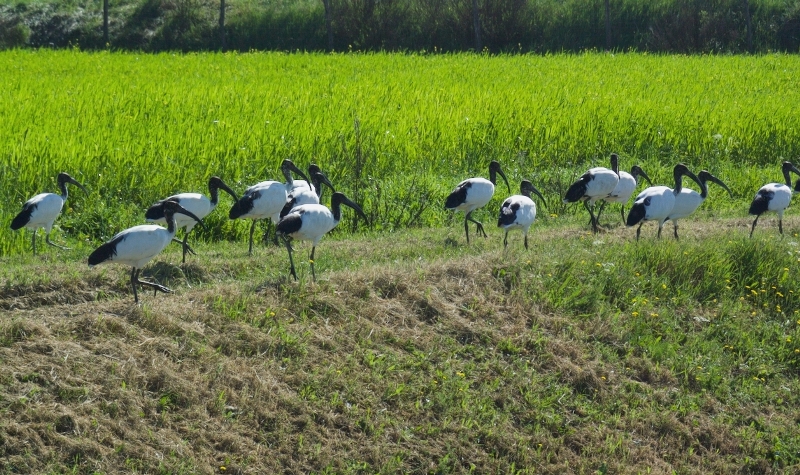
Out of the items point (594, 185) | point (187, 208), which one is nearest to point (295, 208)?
point (187, 208)

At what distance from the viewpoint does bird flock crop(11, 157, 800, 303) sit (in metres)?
8.52

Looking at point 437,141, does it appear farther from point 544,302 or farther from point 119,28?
point 119,28

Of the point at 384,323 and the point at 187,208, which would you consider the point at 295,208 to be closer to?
the point at 187,208

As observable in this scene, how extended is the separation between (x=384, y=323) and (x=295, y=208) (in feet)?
5.15

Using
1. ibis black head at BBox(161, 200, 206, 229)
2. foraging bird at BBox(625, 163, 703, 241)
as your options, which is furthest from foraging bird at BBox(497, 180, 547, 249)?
ibis black head at BBox(161, 200, 206, 229)

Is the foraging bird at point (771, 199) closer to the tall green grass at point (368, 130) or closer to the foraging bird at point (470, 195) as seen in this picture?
the tall green grass at point (368, 130)

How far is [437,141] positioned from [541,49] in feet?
75.0

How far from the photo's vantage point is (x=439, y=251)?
35.6 ft

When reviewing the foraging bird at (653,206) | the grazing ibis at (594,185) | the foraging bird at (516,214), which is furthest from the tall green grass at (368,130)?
the foraging bird at (653,206)

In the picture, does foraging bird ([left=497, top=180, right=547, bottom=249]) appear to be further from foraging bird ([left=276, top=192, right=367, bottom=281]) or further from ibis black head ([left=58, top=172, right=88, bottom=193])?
ibis black head ([left=58, top=172, right=88, bottom=193])

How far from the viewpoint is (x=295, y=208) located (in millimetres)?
9430

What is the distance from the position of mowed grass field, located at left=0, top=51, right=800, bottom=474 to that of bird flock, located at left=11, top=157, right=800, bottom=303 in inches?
14.2

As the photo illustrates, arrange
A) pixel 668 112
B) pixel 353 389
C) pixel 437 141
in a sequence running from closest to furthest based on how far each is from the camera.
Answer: pixel 353 389 → pixel 437 141 → pixel 668 112

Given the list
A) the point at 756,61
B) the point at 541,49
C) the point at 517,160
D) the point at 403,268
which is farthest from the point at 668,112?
the point at 541,49
